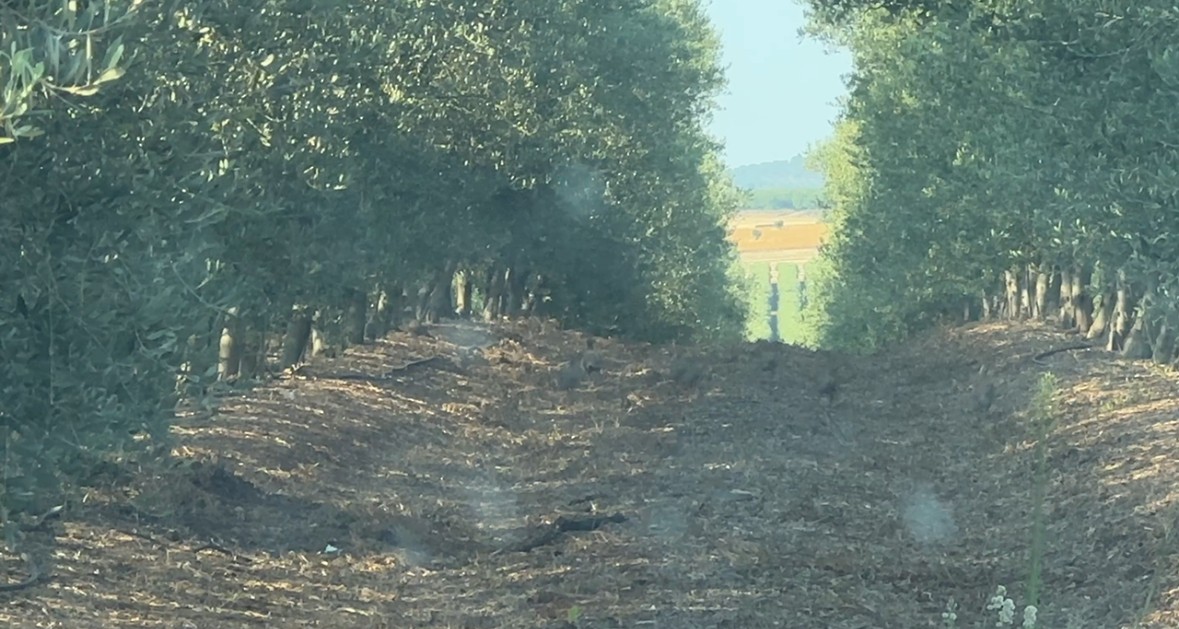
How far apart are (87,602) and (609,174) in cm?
2195

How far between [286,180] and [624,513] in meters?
4.70

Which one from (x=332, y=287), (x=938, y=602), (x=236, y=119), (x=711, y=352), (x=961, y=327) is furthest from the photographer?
(x=961, y=327)

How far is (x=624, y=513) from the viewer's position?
15945 mm

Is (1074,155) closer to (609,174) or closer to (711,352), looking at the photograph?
(609,174)

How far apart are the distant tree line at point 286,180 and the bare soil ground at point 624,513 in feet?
5.70

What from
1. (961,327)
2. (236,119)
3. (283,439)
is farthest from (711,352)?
(236,119)

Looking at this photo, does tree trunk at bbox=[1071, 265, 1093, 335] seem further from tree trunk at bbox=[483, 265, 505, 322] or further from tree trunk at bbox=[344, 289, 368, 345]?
tree trunk at bbox=[483, 265, 505, 322]

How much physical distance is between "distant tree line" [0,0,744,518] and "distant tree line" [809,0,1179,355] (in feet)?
15.7

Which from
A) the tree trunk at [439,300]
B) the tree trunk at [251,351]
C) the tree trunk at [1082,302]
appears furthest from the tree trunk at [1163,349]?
the tree trunk at [439,300]

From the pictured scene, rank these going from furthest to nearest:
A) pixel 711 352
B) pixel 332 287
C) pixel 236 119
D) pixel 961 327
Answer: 1. pixel 961 327
2. pixel 711 352
3. pixel 332 287
4. pixel 236 119

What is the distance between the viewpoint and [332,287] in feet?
66.9

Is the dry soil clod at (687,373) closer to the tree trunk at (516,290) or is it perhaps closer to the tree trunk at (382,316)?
the tree trunk at (382,316)

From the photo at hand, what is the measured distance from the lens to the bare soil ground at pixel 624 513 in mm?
12180

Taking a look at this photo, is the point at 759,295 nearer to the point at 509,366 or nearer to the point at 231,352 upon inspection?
the point at 509,366
